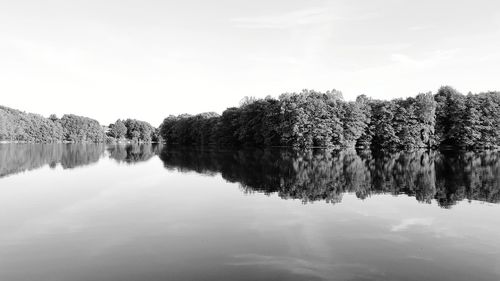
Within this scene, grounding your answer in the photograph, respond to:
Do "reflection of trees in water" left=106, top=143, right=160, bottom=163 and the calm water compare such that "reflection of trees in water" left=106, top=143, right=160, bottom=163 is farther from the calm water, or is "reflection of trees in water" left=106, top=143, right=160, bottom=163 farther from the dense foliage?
the dense foliage

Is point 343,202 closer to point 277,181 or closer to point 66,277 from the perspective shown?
point 277,181

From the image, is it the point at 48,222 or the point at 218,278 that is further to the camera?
the point at 48,222

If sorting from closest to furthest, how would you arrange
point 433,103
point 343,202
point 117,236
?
1. point 117,236
2. point 343,202
3. point 433,103

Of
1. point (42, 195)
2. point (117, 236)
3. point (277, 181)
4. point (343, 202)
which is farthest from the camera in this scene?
point (277, 181)

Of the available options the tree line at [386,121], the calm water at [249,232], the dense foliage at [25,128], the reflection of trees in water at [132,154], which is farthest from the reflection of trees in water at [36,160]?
the dense foliage at [25,128]

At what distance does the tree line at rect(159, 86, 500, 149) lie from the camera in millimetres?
91738

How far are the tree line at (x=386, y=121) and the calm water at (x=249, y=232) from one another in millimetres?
68174

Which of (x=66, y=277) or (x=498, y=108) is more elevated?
(x=498, y=108)

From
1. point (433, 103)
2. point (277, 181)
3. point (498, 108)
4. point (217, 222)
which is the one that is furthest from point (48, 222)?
point (498, 108)

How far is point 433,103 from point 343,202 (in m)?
82.4

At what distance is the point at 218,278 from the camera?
29.6ft

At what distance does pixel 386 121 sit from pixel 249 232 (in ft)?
298

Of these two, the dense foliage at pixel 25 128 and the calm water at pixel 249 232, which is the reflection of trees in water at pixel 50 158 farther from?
the dense foliage at pixel 25 128

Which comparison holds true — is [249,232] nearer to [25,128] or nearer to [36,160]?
[36,160]
